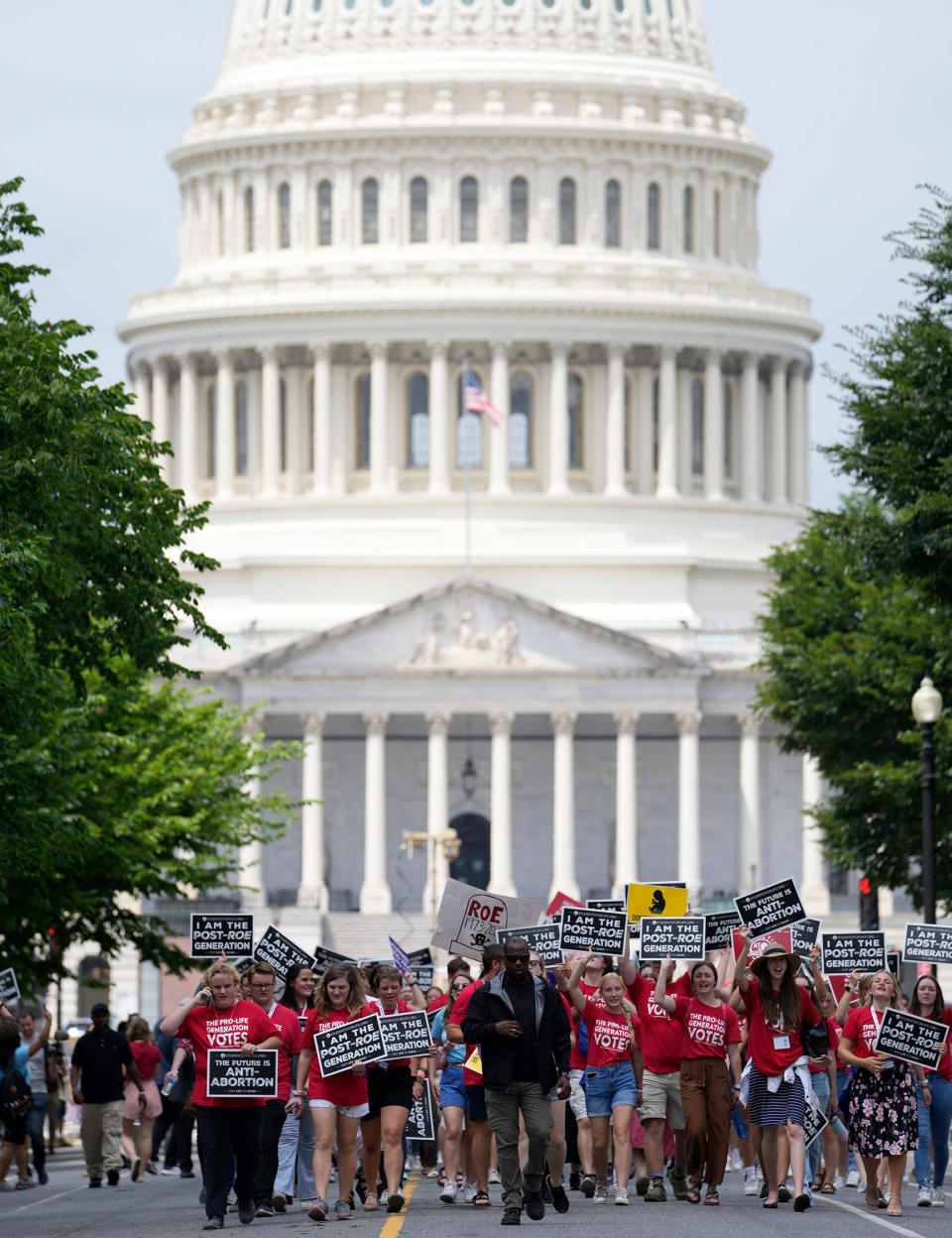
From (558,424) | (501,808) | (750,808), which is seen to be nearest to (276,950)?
(501,808)

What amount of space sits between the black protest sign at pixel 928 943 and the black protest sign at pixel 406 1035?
20.8 ft

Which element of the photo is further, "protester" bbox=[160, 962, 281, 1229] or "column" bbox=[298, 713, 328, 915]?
"column" bbox=[298, 713, 328, 915]

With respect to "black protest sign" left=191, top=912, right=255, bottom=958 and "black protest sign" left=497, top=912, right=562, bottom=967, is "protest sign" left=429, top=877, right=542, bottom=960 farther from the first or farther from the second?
"black protest sign" left=191, top=912, right=255, bottom=958

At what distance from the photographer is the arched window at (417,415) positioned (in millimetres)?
115875

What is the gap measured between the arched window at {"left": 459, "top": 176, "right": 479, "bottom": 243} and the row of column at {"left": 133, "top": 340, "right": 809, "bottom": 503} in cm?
464

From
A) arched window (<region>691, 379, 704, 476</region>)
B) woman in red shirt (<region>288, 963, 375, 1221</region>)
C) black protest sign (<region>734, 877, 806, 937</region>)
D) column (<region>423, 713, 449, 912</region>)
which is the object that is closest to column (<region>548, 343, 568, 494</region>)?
arched window (<region>691, 379, 704, 476</region>)

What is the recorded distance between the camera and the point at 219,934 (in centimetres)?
3192

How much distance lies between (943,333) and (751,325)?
242 feet

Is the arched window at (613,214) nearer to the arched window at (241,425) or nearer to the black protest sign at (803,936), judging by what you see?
the arched window at (241,425)

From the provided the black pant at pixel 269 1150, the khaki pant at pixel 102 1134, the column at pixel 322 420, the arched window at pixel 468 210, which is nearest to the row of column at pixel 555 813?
the column at pixel 322 420

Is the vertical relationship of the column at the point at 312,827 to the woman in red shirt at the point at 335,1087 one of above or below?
above

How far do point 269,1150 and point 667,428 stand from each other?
8679 centimetres

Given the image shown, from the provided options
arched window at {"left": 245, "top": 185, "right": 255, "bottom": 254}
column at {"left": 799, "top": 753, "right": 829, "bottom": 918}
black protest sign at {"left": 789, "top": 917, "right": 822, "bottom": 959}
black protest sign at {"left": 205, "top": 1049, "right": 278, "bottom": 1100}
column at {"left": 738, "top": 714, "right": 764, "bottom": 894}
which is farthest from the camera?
arched window at {"left": 245, "top": 185, "right": 255, "bottom": 254}

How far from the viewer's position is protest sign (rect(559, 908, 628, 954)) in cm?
3058
